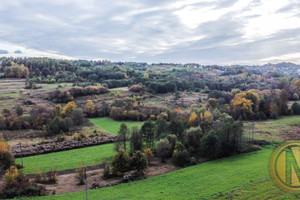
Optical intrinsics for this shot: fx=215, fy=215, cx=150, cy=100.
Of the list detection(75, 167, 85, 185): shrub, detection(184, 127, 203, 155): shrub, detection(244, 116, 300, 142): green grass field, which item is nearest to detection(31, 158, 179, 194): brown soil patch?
detection(75, 167, 85, 185): shrub

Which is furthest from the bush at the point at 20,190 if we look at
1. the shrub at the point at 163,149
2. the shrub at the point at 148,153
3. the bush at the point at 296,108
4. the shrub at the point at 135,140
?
the bush at the point at 296,108

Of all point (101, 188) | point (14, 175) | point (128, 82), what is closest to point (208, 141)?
point (101, 188)

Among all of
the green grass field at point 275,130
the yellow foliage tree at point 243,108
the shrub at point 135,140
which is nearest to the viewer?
the shrub at point 135,140

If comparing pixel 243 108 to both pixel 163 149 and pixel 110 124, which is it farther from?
pixel 110 124

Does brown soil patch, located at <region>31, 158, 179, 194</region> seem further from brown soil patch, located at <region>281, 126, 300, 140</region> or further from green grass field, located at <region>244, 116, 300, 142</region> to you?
brown soil patch, located at <region>281, 126, 300, 140</region>

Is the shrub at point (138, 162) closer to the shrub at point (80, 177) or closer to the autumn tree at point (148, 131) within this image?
the shrub at point (80, 177)

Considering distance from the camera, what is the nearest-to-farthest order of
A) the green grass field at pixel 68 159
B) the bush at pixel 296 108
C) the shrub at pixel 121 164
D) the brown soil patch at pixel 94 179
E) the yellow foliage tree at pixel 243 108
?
the brown soil patch at pixel 94 179 → the shrub at pixel 121 164 → the green grass field at pixel 68 159 → the yellow foliage tree at pixel 243 108 → the bush at pixel 296 108
